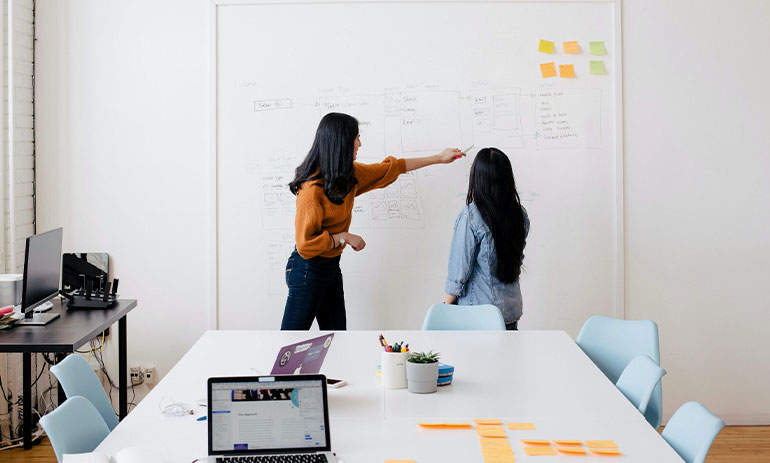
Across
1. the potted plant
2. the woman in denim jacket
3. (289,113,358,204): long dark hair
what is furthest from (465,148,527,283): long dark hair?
the potted plant

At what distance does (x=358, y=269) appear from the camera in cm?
461

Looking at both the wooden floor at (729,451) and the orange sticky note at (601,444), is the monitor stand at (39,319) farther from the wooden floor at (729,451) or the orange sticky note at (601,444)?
the orange sticky note at (601,444)

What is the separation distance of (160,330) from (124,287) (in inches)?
12.8

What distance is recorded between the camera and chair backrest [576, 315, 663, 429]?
3230 millimetres

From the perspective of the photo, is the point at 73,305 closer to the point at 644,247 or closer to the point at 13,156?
the point at 13,156

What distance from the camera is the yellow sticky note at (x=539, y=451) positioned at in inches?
83.0

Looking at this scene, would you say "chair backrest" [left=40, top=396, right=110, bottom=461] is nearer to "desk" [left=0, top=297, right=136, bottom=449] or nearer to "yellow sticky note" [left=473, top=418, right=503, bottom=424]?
"desk" [left=0, top=297, right=136, bottom=449]

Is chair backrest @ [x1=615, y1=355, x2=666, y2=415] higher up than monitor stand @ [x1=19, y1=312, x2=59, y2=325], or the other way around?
monitor stand @ [x1=19, y1=312, x2=59, y2=325]

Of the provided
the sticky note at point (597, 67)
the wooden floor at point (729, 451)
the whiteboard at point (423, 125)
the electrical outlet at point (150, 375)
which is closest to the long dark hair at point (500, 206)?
the whiteboard at point (423, 125)

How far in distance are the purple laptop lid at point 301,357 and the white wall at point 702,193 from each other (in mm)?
2539

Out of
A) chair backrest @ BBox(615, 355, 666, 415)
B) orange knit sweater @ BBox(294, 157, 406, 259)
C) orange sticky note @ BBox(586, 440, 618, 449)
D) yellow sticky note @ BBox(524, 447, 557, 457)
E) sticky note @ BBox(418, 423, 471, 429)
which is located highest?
orange knit sweater @ BBox(294, 157, 406, 259)

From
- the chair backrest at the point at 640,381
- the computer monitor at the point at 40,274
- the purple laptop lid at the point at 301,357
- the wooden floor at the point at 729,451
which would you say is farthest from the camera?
the wooden floor at the point at 729,451

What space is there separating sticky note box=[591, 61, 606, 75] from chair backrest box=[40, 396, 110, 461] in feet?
10.8

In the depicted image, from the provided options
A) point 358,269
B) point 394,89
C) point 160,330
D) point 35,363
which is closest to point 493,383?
point 358,269
